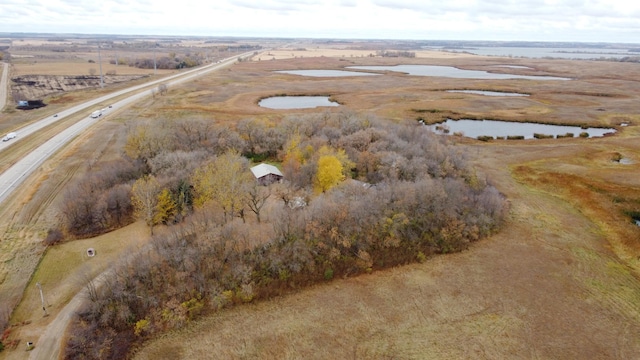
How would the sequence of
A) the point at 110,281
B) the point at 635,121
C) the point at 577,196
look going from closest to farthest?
the point at 110,281, the point at 577,196, the point at 635,121

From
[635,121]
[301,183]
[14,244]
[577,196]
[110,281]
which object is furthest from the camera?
[635,121]

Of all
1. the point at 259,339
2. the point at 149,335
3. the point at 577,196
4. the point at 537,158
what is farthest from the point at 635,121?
the point at 149,335

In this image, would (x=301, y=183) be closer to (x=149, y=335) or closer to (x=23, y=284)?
(x=149, y=335)

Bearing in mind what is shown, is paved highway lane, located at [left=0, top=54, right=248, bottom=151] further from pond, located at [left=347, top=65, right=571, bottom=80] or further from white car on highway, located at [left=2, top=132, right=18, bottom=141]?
pond, located at [left=347, top=65, right=571, bottom=80]

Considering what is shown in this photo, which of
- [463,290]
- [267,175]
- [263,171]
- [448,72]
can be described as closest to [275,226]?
[267,175]

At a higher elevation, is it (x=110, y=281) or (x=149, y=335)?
(x=110, y=281)

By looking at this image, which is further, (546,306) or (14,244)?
(14,244)
